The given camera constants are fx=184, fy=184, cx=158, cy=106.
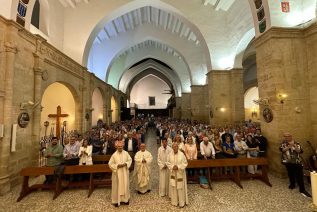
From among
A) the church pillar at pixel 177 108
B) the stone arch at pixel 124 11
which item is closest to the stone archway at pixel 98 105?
the stone arch at pixel 124 11

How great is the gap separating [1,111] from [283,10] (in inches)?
386

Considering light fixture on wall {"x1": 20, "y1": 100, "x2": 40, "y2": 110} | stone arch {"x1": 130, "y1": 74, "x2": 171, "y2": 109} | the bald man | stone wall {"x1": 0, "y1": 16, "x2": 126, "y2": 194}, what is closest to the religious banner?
the bald man

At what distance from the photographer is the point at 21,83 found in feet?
20.2

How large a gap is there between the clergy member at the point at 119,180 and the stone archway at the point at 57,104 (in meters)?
7.23

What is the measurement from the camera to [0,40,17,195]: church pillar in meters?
5.30

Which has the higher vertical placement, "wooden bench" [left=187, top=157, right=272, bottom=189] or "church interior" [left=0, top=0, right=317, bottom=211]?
"church interior" [left=0, top=0, right=317, bottom=211]

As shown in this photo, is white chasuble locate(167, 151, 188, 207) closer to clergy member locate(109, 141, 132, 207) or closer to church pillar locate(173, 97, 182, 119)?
clergy member locate(109, 141, 132, 207)

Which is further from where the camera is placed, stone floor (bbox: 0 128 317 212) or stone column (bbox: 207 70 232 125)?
stone column (bbox: 207 70 232 125)

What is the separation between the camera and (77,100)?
10828 mm

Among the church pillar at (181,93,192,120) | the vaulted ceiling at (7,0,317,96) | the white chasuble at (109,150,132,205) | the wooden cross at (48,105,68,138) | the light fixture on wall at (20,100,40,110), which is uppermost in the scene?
the vaulted ceiling at (7,0,317,96)

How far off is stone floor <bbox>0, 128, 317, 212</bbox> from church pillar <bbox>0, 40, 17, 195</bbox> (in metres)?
0.63

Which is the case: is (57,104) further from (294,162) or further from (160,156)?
(294,162)

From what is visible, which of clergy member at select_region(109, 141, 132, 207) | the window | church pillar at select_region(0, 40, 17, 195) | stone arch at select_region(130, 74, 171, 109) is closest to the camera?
clergy member at select_region(109, 141, 132, 207)

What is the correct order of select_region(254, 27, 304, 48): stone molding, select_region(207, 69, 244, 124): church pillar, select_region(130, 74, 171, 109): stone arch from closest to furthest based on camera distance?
select_region(254, 27, 304, 48): stone molding → select_region(207, 69, 244, 124): church pillar → select_region(130, 74, 171, 109): stone arch
